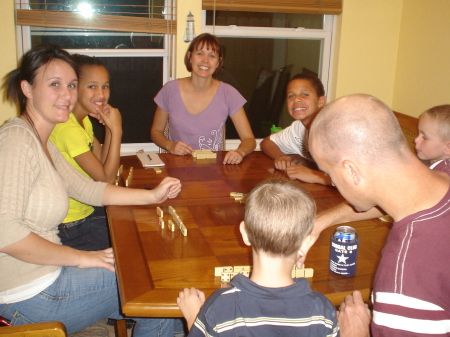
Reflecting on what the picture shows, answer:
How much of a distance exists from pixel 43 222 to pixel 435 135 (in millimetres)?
1882

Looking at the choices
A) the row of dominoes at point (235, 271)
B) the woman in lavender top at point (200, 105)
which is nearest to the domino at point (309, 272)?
the row of dominoes at point (235, 271)

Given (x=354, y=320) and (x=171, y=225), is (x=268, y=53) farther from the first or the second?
(x=354, y=320)

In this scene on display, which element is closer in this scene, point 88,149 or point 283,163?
point 88,149

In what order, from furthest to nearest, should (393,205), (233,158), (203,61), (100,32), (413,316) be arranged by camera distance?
(100,32), (203,61), (233,158), (393,205), (413,316)

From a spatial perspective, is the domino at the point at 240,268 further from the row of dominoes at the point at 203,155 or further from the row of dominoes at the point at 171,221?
the row of dominoes at the point at 203,155

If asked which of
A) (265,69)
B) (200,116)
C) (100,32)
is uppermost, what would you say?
(100,32)

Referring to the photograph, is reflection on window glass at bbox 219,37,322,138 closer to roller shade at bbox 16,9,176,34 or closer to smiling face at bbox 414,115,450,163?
roller shade at bbox 16,9,176,34

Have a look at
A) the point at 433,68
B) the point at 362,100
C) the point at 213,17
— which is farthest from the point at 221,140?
the point at 362,100

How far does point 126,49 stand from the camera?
3.86 m

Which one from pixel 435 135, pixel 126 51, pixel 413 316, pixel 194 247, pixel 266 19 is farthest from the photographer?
pixel 266 19

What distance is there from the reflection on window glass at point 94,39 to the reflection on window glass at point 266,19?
0.51 m

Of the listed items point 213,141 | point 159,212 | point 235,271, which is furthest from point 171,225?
point 213,141

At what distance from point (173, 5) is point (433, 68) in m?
2.02

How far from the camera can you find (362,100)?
1283mm
